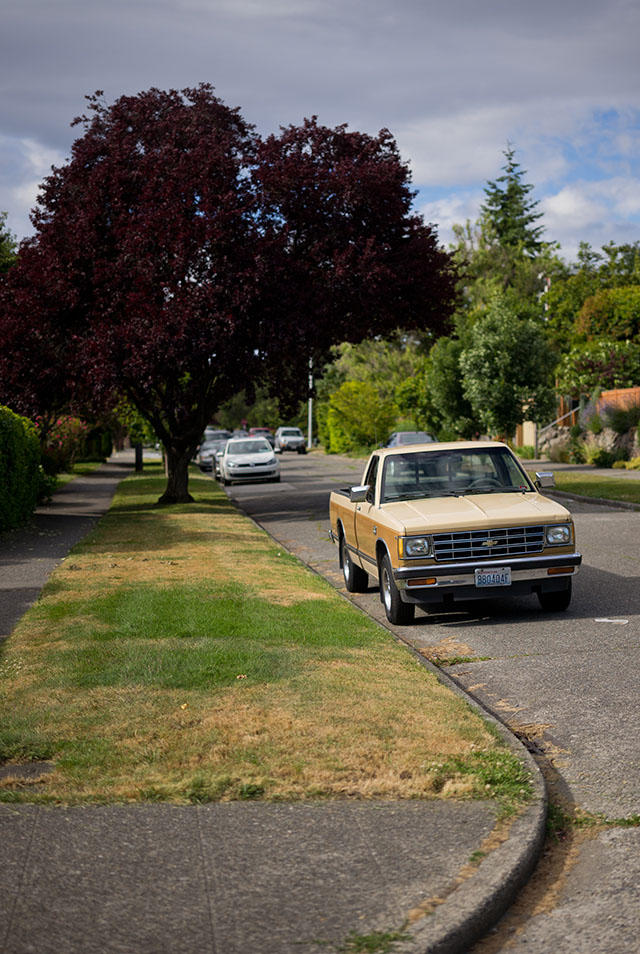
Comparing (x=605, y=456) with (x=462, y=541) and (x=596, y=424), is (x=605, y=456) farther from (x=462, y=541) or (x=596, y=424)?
(x=462, y=541)

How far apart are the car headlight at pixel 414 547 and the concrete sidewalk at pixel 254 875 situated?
14.9ft

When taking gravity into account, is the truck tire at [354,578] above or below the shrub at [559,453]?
below

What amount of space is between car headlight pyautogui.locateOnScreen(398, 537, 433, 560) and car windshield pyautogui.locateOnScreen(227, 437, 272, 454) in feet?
89.6

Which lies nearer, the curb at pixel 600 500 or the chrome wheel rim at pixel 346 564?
the chrome wheel rim at pixel 346 564

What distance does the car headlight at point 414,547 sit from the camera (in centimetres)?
972

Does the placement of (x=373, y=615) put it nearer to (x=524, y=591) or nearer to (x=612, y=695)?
(x=524, y=591)

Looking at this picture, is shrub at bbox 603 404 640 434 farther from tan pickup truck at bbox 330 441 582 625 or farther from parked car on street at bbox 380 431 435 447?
tan pickup truck at bbox 330 441 582 625

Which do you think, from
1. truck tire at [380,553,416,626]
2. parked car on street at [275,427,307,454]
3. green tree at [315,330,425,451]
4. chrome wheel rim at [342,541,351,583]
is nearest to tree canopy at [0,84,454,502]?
chrome wheel rim at [342,541,351,583]

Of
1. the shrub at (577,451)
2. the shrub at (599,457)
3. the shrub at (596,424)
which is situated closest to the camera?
the shrub at (599,457)

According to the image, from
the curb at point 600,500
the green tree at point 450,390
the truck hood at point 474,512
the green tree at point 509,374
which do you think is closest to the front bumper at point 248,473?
the green tree at point 509,374

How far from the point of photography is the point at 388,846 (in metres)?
4.41

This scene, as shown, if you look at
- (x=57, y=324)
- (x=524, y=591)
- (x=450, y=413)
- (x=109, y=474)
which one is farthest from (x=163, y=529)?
(x=450, y=413)

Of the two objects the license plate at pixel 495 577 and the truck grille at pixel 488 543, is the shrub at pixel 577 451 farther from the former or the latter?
the license plate at pixel 495 577

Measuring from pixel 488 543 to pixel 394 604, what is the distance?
1.02 meters
